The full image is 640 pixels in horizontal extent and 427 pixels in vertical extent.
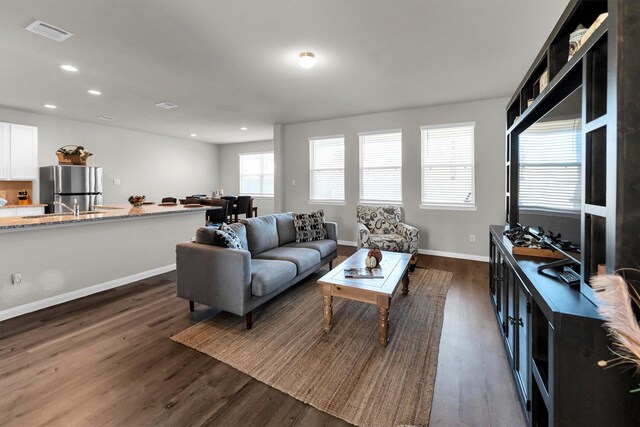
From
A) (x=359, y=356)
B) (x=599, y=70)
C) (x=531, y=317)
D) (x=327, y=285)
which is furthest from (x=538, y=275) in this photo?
(x=327, y=285)

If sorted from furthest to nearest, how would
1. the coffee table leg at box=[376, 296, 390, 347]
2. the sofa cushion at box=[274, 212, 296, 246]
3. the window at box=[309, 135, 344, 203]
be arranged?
the window at box=[309, 135, 344, 203] < the sofa cushion at box=[274, 212, 296, 246] < the coffee table leg at box=[376, 296, 390, 347]

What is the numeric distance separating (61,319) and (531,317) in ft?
11.9

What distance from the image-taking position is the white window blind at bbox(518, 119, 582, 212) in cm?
149

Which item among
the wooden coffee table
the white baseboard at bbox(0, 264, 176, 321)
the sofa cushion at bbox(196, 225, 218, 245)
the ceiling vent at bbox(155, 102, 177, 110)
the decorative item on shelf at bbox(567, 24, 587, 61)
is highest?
the ceiling vent at bbox(155, 102, 177, 110)

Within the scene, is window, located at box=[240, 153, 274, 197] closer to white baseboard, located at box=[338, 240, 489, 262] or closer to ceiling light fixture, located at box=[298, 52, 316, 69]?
white baseboard, located at box=[338, 240, 489, 262]

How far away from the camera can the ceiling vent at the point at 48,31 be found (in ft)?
8.21

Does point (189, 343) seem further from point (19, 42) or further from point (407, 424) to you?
point (19, 42)

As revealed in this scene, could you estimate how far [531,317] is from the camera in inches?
53.2

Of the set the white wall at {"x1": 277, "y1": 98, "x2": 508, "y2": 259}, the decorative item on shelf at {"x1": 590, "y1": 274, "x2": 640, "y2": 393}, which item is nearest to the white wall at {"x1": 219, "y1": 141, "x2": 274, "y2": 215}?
the white wall at {"x1": 277, "y1": 98, "x2": 508, "y2": 259}

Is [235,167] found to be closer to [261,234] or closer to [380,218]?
[380,218]

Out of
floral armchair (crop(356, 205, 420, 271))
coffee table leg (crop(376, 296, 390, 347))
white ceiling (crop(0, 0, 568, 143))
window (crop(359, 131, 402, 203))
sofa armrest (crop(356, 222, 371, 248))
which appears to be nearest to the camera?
coffee table leg (crop(376, 296, 390, 347))

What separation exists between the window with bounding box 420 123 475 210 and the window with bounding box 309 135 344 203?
5.50 ft

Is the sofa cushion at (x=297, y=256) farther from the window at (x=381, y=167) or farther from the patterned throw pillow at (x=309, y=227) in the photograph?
the window at (x=381, y=167)

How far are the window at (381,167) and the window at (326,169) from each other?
1.64 ft
